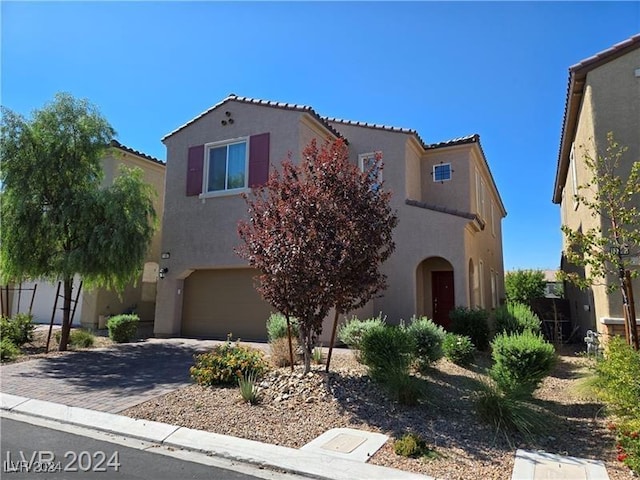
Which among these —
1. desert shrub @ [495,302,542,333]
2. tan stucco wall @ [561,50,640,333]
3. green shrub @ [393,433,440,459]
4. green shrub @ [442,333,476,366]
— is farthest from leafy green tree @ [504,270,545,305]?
green shrub @ [393,433,440,459]

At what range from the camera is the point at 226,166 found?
1625 centimetres

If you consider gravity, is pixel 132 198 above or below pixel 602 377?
above

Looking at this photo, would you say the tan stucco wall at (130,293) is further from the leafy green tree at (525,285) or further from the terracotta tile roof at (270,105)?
the leafy green tree at (525,285)

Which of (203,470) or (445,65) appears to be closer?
(203,470)

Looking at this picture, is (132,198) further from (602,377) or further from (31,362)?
(602,377)

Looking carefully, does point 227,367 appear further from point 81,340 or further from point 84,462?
point 81,340

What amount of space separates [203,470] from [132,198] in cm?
1113

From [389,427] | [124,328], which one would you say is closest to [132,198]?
[124,328]

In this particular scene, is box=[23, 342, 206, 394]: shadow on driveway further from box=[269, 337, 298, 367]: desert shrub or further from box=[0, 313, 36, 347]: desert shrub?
box=[0, 313, 36, 347]: desert shrub

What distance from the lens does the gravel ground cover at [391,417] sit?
18.1 feet

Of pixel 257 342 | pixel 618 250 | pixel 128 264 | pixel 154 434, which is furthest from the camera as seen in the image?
pixel 257 342

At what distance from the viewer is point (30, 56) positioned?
9578 mm

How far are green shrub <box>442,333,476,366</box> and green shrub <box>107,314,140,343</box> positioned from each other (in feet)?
36.3

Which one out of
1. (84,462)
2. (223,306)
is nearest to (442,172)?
(223,306)
